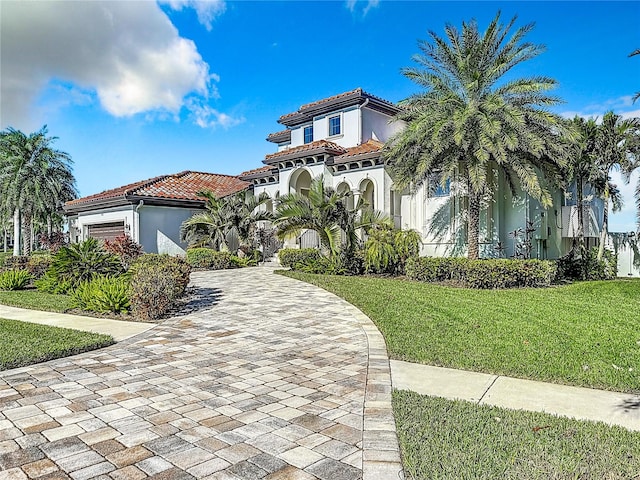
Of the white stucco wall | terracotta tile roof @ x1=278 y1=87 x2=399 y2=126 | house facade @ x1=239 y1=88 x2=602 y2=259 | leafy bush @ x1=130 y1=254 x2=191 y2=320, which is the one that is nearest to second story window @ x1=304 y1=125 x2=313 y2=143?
house facade @ x1=239 y1=88 x2=602 y2=259

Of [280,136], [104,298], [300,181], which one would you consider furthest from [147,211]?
[104,298]

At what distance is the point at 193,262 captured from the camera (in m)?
21.8

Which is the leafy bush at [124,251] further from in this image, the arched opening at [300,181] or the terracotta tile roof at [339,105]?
the terracotta tile roof at [339,105]

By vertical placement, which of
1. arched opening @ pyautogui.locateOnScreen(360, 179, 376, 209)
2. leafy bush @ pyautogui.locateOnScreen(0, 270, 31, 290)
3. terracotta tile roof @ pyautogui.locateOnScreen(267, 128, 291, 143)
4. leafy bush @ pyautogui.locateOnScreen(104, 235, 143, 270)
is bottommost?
leafy bush @ pyautogui.locateOnScreen(0, 270, 31, 290)

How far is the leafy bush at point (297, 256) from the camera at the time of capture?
792 inches

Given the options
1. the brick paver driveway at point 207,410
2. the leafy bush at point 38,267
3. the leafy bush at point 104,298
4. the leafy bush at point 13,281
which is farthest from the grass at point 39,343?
the leafy bush at point 38,267

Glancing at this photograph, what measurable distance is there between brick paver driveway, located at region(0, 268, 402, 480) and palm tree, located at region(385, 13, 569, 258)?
961 centimetres

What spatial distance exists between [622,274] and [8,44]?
2751 cm

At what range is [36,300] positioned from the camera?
1287 cm

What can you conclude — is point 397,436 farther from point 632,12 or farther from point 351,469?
point 632,12

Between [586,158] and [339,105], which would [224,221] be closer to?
[339,105]

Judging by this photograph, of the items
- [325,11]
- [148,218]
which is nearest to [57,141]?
[148,218]

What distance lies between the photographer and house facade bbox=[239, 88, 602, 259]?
19.0m

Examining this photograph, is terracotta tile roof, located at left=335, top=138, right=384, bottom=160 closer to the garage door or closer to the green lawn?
the garage door
